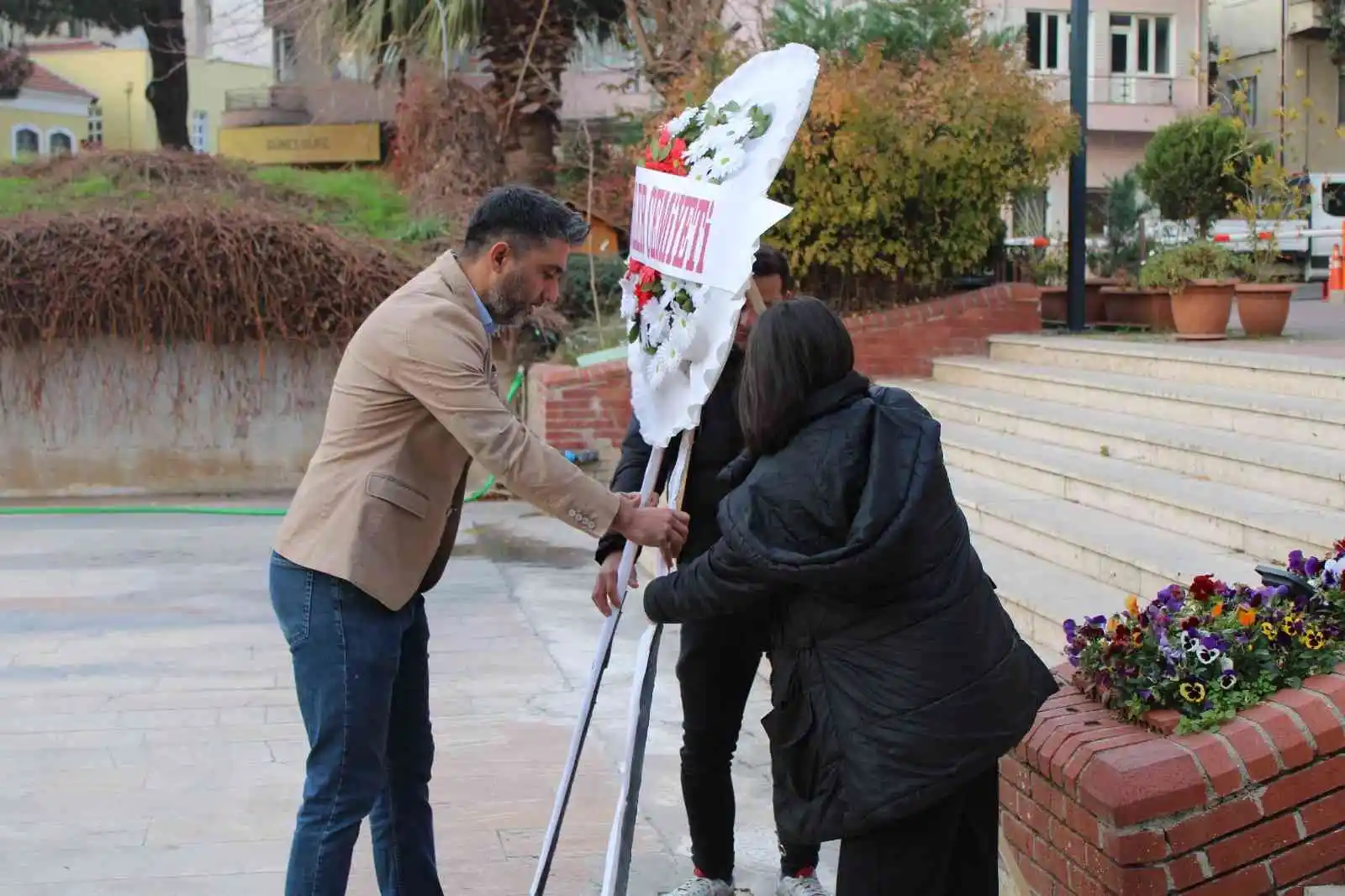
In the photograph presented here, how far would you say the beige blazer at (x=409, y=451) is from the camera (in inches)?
122

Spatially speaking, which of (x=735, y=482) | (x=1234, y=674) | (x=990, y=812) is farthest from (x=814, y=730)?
(x=1234, y=674)

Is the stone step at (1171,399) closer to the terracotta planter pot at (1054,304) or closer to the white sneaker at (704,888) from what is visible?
the terracotta planter pot at (1054,304)

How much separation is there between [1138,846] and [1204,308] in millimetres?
7001

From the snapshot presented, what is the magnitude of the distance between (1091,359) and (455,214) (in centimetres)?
640

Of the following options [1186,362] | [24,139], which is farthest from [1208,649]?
[24,139]

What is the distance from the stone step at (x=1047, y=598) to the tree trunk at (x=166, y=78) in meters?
16.5

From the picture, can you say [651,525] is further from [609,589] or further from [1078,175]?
[1078,175]

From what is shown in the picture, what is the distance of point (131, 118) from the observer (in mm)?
35812

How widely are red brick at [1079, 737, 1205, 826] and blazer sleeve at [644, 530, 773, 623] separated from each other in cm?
94

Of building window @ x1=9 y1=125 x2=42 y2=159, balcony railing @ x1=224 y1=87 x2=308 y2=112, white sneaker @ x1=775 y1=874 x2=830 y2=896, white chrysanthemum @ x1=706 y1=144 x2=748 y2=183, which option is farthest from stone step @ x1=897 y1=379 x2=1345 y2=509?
building window @ x1=9 y1=125 x2=42 y2=159

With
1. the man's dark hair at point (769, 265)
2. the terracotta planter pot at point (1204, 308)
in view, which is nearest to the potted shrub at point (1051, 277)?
the terracotta planter pot at point (1204, 308)

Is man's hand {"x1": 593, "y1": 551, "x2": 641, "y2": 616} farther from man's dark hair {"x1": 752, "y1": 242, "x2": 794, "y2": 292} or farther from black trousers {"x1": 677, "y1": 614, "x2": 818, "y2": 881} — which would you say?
Result: man's dark hair {"x1": 752, "y1": 242, "x2": 794, "y2": 292}

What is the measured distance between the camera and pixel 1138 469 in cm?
674

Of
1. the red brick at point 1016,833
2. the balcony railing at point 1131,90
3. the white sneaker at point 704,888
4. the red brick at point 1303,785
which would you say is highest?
the balcony railing at point 1131,90
